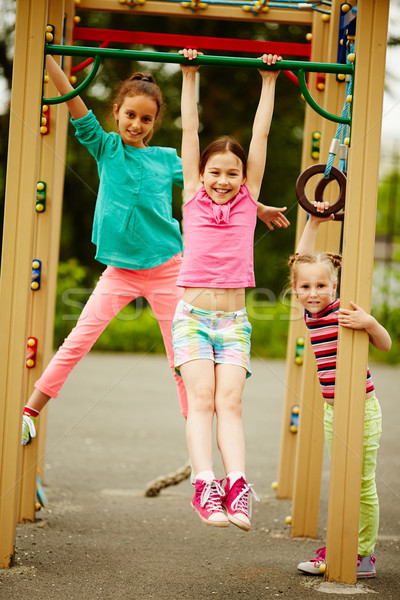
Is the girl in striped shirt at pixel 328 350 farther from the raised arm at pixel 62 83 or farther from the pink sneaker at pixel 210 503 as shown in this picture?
the raised arm at pixel 62 83

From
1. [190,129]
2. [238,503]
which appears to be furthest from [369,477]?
[190,129]

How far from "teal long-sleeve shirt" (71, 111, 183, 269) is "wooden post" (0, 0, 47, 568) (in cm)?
55

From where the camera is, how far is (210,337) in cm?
294

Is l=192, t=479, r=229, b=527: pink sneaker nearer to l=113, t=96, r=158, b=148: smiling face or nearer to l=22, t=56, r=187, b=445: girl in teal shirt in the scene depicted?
l=22, t=56, r=187, b=445: girl in teal shirt

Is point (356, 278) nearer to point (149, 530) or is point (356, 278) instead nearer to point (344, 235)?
point (344, 235)

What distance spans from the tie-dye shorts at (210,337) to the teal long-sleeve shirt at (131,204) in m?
0.67

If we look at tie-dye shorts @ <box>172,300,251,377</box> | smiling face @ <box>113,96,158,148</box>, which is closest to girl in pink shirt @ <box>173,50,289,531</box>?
tie-dye shorts @ <box>172,300,251,377</box>

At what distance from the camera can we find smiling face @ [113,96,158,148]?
3.42 m

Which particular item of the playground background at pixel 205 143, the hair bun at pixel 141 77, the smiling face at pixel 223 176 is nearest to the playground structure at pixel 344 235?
the smiling face at pixel 223 176

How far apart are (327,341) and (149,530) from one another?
1.54 metres

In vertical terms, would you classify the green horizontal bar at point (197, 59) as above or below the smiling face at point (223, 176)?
above

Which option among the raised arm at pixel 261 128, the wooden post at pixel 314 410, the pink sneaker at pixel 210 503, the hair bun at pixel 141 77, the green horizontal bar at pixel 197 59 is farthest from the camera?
the wooden post at pixel 314 410

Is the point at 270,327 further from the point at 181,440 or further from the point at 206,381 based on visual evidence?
the point at 206,381

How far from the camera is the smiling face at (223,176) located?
2.98 meters
